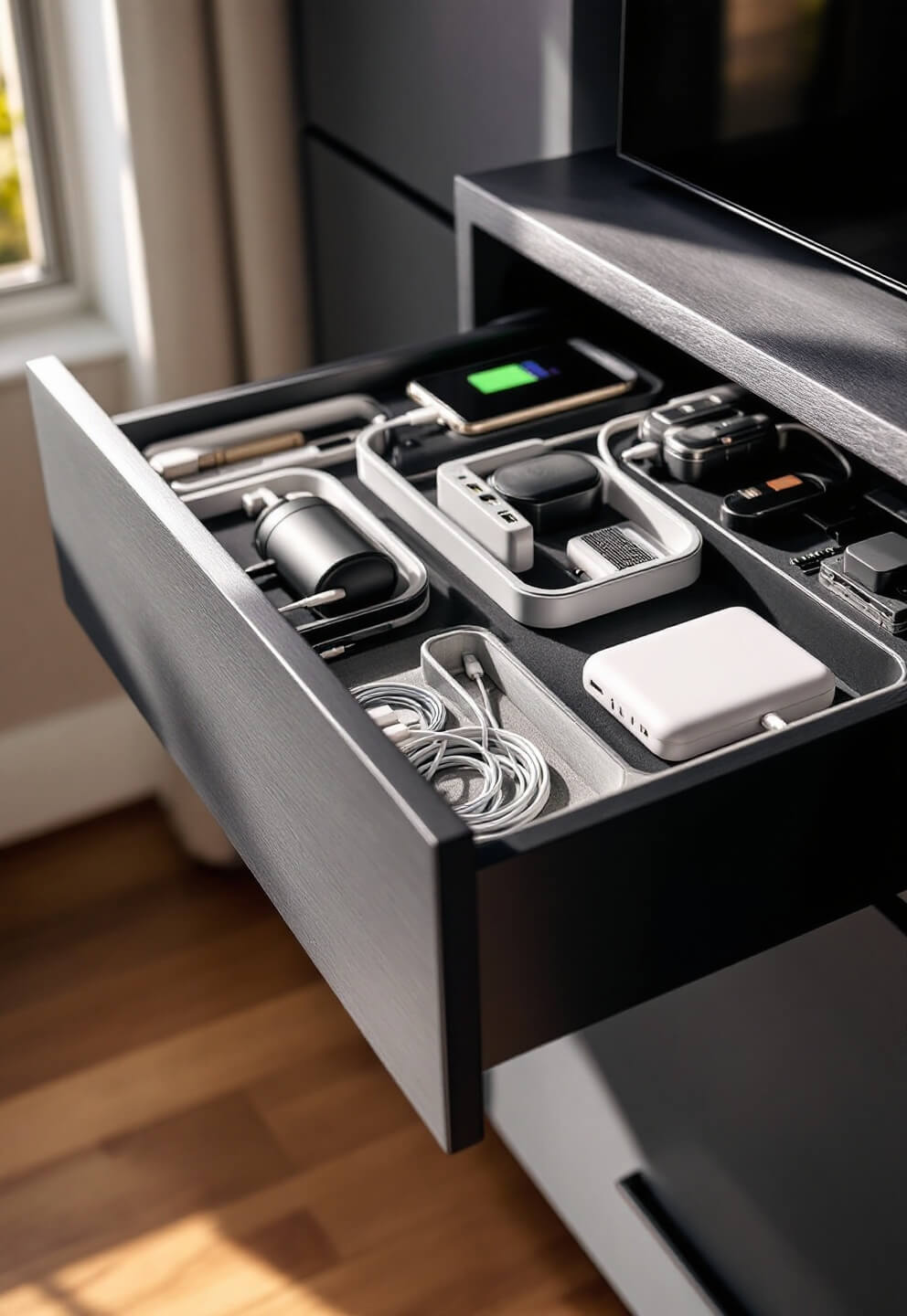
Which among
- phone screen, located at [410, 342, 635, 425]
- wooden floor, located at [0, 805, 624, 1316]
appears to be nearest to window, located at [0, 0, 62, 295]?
wooden floor, located at [0, 805, 624, 1316]

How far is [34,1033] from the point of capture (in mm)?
1887

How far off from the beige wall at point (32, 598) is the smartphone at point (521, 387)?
829 mm

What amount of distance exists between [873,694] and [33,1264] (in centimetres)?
121

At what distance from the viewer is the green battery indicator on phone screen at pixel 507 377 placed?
121 cm

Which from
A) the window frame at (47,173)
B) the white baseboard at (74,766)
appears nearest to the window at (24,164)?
the window frame at (47,173)

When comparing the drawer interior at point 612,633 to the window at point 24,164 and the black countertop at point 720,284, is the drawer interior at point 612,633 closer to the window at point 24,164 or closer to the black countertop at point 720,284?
the black countertop at point 720,284

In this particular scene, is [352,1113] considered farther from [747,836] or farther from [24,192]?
[24,192]

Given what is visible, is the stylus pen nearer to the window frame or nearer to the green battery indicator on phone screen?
the green battery indicator on phone screen

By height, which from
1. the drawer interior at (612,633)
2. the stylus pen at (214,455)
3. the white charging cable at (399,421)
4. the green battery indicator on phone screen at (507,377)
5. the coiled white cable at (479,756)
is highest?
the green battery indicator on phone screen at (507,377)

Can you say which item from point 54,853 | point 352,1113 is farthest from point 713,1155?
point 54,853

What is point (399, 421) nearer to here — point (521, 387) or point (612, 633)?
point (521, 387)

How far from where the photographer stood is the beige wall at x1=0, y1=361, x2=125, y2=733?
1904mm

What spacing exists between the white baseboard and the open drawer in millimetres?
1129

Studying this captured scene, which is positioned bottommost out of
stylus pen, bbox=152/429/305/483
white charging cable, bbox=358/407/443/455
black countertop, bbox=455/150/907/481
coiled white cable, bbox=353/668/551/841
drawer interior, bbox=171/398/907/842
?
coiled white cable, bbox=353/668/551/841
